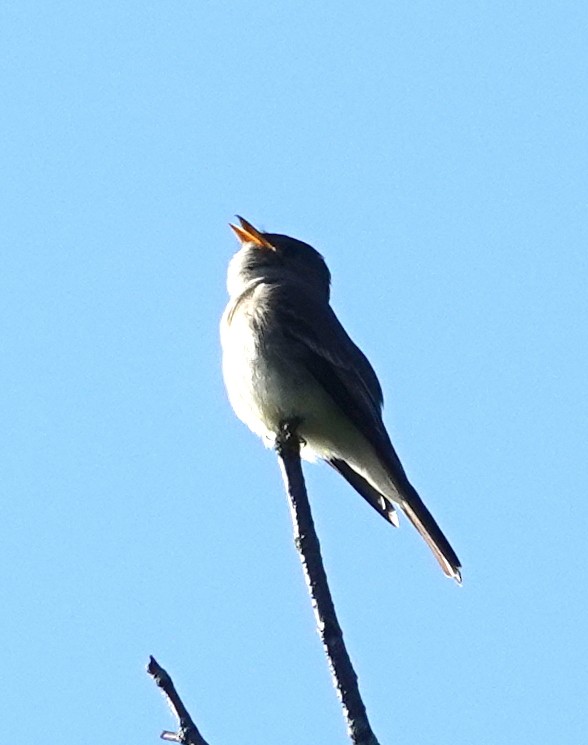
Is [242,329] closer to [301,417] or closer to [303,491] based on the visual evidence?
[301,417]

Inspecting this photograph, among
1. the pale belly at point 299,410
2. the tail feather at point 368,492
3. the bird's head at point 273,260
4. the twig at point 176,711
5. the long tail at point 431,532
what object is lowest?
the twig at point 176,711

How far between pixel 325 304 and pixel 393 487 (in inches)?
69.1

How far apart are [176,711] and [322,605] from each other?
2.58 ft

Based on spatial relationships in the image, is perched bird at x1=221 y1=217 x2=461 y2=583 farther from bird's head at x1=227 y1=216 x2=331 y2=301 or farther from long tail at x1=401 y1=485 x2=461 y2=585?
bird's head at x1=227 y1=216 x2=331 y2=301

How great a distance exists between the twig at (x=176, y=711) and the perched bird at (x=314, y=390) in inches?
158

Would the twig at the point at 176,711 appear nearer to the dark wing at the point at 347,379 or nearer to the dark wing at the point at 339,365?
the dark wing at the point at 347,379

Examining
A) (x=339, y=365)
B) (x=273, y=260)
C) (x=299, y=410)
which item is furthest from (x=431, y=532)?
(x=273, y=260)

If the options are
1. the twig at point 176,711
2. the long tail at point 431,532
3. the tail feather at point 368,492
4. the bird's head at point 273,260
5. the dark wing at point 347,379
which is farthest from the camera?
the bird's head at point 273,260

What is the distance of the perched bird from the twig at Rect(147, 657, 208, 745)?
402 centimetres

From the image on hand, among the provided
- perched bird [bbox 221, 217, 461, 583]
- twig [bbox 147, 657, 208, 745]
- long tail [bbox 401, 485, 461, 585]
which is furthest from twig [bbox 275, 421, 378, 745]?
perched bird [bbox 221, 217, 461, 583]

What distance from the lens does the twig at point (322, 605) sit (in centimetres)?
425

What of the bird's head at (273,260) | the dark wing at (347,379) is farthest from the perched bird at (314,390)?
the bird's head at (273,260)

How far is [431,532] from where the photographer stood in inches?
310

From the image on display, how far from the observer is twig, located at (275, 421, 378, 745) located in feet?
13.9
